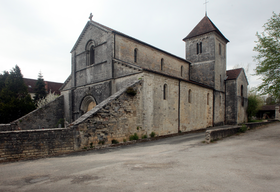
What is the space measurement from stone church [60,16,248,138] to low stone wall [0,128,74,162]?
1.12 m

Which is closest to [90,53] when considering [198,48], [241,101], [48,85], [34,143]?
[34,143]

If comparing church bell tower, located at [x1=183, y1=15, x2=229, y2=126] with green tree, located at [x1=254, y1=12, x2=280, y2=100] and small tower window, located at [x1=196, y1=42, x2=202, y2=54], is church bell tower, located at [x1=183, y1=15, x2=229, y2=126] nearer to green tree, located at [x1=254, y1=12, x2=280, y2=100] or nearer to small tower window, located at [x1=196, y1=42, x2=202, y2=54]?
small tower window, located at [x1=196, y1=42, x2=202, y2=54]

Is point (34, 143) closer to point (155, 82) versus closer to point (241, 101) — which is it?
point (155, 82)

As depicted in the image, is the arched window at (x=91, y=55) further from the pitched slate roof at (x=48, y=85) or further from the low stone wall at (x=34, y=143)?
the pitched slate roof at (x=48, y=85)

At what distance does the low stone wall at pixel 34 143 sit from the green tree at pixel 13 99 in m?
16.4

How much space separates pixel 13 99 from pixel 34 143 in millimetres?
17517

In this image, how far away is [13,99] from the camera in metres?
21.9

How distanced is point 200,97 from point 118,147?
1221 cm

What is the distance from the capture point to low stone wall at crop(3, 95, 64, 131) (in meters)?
17.3

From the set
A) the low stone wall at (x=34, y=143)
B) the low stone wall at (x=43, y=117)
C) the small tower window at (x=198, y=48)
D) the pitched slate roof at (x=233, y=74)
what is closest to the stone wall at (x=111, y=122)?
the low stone wall at (x=34, y=143)

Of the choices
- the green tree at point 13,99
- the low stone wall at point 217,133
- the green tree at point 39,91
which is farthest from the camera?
the green tree at point 39,91

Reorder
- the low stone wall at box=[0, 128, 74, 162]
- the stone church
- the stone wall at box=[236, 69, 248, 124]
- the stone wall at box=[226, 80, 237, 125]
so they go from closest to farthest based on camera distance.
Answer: the low stone wall at box=[0, 128, 74, 162]
the stone church
the stone wall at box=[226, 80, 237, 125]
the stone wall at box=[236, 69, 248, 124]

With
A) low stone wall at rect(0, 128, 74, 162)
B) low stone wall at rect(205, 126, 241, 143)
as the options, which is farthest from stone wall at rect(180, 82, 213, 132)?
low stone wall at rect(0, 128, 74, 162)

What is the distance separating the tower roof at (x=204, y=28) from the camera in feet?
79.7
